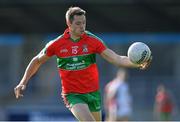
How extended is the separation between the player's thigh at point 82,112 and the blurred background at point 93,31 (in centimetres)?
1373

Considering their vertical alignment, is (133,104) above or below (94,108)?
below

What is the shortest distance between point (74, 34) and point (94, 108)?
107 centimetres

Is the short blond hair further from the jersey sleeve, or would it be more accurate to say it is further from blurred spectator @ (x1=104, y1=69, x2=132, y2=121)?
blurred spectator @ (x1=104, y1=69, x2=132, y2=121)

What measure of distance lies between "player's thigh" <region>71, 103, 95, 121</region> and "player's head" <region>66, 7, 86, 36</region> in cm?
99

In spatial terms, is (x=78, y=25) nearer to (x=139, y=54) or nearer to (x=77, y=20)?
(x=77, y=20)

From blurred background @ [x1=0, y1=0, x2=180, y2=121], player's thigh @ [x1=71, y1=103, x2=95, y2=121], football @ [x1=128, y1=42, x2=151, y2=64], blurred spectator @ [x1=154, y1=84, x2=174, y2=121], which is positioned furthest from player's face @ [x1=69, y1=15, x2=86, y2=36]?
blurred spectator @ [x1=154, y1=84, x2=174, y2=121]

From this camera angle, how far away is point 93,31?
28312mm

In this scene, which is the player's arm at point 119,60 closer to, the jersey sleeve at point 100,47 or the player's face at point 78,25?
the jersey sleeve at point 100,47

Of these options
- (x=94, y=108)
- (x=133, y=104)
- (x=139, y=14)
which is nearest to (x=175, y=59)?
(x=133, y=104)

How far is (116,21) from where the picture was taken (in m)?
28.0

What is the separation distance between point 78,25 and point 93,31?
18718 mm

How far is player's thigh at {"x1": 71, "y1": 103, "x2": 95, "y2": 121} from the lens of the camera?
9383mm

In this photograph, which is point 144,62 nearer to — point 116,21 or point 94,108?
point 94,108

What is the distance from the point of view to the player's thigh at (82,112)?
30.8ft
